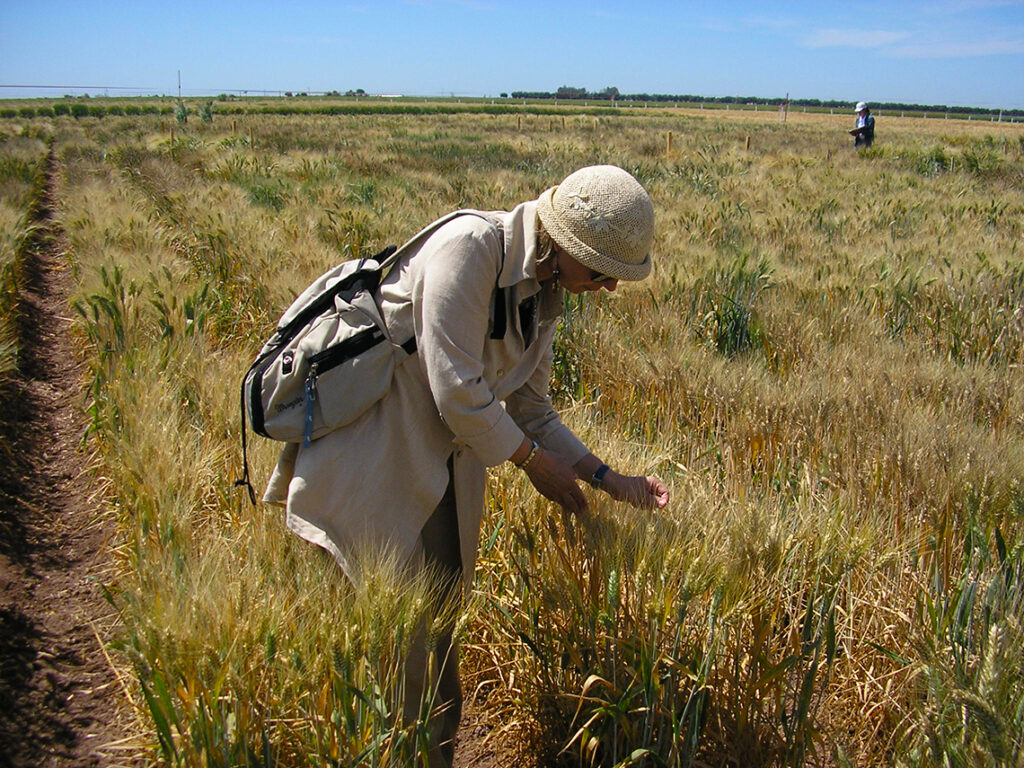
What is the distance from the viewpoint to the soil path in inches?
90.2

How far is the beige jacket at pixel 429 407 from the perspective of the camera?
1.72m

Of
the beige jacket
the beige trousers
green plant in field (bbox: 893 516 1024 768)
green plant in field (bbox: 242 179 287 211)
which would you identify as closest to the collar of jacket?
the beige jacket

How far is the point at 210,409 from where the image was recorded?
3.52 m

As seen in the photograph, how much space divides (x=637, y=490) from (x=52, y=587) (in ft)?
8.07

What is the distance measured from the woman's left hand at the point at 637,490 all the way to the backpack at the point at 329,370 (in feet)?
1.73

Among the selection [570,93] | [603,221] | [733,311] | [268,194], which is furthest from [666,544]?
[570,93]

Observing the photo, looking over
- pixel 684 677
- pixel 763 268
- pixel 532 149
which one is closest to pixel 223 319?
pixel 763 268

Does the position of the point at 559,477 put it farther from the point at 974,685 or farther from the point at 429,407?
the point at 974,685

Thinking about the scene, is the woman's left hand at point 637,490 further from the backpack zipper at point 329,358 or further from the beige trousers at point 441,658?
the backpack zipper at point 329,358

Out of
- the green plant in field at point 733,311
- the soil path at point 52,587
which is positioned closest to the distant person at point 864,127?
the green plant in field at point 733,311

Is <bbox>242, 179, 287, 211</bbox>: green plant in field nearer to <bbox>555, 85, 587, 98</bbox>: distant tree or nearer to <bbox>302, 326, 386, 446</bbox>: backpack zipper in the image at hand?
<bbox>302, 326, 386, 446</bbox>: backpack zipper

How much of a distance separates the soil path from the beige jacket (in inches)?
22.9

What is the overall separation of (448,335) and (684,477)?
4.25ft

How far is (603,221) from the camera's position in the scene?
169 cm
